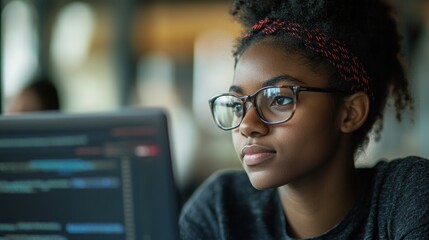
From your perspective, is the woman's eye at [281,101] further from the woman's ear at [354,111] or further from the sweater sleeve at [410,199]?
the sweater sleeve at [410,199]

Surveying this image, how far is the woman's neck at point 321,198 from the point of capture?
149cm

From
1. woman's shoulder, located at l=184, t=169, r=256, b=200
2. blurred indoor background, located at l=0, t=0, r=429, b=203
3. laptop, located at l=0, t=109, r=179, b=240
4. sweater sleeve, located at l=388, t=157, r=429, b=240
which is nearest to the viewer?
laptop, located at l=0, t=109, r=179, b=240

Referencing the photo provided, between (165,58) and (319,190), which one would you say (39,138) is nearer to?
(319,190)

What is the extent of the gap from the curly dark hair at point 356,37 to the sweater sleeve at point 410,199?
6.9 inches

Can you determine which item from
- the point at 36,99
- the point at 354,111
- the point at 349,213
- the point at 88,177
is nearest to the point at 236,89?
the point at 354,111

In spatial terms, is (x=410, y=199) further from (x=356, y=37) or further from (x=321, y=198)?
(x=356, y=37)

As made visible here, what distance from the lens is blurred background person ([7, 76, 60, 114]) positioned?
3.20m

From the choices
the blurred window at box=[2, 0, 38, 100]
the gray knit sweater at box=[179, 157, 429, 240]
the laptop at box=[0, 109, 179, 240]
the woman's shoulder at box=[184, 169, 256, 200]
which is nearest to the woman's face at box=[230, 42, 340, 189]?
the gray knit sweater at box=[179, 157, 429, 240]

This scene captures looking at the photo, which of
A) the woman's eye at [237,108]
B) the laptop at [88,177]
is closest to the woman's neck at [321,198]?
the woman's eye at [237,108]

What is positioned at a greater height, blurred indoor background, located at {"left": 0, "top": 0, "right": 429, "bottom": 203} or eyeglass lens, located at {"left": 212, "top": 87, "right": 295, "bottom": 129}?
blurred indoor background, located at {"left": 0, "top": 0, "right": 429, "bottom": 203}

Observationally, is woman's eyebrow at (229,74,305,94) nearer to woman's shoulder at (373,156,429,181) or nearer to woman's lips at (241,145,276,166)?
woman's lips at (241,145,276,166)

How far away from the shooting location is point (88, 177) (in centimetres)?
99

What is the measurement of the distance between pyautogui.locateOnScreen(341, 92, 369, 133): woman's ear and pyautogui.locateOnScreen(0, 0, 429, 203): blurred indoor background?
4203 mm

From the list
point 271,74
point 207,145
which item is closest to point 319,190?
point 271,74
